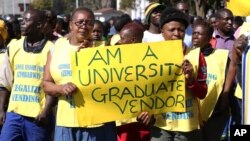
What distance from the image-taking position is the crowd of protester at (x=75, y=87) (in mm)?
5637

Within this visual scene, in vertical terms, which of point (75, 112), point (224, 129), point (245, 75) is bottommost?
point (224, 129)

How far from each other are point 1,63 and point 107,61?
163 centimetres

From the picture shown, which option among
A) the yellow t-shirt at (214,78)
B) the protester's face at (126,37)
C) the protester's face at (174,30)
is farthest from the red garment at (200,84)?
the yellow t-shirt at (214,78)

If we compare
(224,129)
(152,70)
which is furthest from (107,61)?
(224,129)

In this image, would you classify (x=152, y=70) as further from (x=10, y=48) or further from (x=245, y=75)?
(x=10, y=48)

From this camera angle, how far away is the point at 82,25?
222 inches

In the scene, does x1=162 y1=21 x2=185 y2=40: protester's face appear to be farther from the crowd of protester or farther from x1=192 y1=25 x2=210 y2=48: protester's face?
x1=192 y1=25 x2=210 y2=48: protester's face

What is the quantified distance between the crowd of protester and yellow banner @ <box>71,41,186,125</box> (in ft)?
0.31

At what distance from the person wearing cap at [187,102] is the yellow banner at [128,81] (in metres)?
0.16

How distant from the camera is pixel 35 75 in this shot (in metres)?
6.60

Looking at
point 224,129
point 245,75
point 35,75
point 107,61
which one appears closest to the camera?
point 245,75

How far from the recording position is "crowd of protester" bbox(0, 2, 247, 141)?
564 centimetres

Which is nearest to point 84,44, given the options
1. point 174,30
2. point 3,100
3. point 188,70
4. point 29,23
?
point 174,30

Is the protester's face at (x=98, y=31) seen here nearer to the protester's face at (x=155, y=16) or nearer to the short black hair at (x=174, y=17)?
the protester's face at (x=155, y=16)
